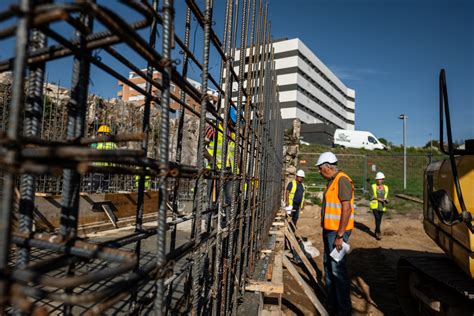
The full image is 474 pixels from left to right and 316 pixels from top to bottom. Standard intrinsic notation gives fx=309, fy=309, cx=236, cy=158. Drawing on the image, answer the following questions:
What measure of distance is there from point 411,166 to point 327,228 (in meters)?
22.6

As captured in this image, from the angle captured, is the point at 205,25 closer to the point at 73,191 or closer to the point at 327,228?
the point at 73,191

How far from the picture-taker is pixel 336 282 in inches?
168

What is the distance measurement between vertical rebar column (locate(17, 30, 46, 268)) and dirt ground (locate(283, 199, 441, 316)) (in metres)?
4.50

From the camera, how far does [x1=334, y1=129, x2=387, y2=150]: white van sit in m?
37.1

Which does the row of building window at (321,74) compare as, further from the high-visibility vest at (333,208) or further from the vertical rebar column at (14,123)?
the vertical rebar column at (14,123)

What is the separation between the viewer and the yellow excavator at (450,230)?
124 inches

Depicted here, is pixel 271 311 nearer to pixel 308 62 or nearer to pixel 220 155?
pixel 220 155

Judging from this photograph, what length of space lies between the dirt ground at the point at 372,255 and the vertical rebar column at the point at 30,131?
450 cm

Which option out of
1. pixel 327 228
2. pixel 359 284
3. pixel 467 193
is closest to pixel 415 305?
pixel 359 284

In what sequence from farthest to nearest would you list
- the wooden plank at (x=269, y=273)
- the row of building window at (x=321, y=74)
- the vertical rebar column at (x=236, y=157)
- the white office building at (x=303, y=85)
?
the row of building window at (x=321, y=74)
the white office building at (x=303, y=85)
the wooden plank at (x=269, y=273)
the vertical rebar column at (x=236, y=157)

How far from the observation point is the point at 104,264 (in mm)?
3998

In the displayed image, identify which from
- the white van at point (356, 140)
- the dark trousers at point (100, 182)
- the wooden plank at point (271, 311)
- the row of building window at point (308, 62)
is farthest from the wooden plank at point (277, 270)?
the row of building window at point (308, 62)

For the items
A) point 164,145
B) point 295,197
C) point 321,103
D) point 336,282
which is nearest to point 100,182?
point 295,197

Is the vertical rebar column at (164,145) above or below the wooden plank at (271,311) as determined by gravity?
above
